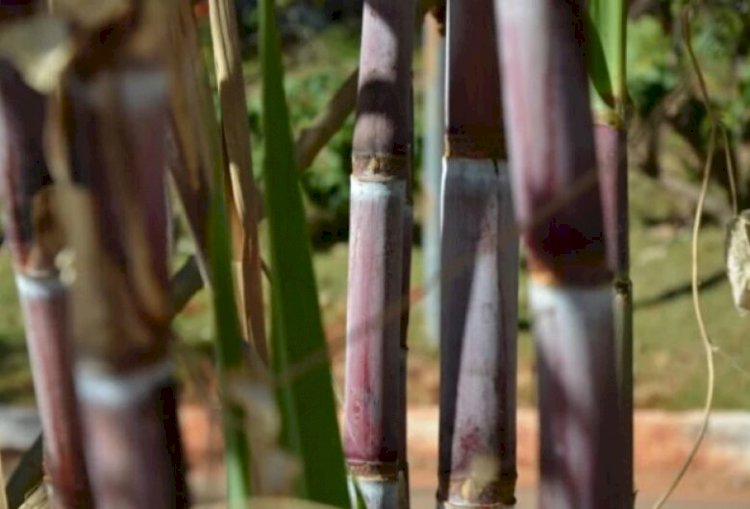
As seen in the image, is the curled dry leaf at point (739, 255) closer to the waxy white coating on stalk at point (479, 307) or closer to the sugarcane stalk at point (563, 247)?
the waxy white coating on stalk at point (479, 307)

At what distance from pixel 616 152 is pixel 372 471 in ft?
0.79

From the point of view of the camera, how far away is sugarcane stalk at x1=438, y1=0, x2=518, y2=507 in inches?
23.3

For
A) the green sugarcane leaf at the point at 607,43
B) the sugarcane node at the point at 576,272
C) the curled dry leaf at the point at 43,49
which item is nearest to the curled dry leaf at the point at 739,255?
the green sugarcane leaf at the point at 607,43

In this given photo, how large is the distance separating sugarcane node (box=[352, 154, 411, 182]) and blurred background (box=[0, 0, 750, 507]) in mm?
1573

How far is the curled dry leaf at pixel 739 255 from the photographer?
63 cm

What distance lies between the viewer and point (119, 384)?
1.24 feet

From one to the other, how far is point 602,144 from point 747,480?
2.31 m

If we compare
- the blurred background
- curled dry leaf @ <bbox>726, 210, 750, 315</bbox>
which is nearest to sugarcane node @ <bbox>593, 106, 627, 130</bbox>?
curled dry leaf @ <bbox>726, 210, 750, 315</bbox>

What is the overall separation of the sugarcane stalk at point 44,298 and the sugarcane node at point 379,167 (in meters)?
0.30

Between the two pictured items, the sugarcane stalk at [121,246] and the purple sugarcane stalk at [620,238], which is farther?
the purple sugarcane stalk at [620,238]

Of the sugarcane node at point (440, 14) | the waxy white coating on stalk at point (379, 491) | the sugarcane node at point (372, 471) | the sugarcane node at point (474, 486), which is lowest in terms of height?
the waxy white coating on stalk at point (379, 491)

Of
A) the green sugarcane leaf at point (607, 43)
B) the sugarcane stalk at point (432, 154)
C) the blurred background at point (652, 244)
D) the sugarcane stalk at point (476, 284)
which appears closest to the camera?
the green sugarcane leaf at point (607, 43)

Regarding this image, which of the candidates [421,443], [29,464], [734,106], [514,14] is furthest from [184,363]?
[734,106]

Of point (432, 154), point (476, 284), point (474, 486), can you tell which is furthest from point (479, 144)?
point (432, 154)
